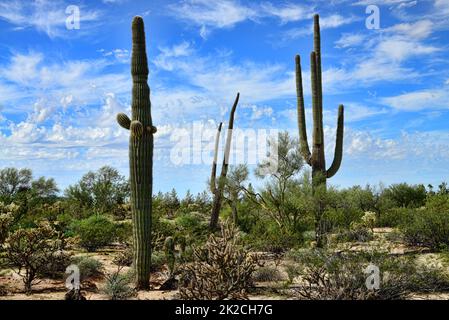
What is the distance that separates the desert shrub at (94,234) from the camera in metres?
14.1

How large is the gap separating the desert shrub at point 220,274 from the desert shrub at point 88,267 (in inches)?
147

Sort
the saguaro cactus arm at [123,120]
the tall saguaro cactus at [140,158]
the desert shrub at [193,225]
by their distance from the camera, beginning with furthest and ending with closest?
1. the desert shrub at [193,225]
2. the saguaro cactus arm at [123,120]
3. the tall saguaro cactus at [140,158]

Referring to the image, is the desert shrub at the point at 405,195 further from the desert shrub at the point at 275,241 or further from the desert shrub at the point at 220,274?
the desert shrub at the point at 220,274

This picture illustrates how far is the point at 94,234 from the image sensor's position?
14.2 m

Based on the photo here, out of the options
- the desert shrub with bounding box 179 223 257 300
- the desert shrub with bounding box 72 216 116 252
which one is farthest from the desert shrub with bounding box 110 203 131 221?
the desert shrub with bounding box 179 223 257 300

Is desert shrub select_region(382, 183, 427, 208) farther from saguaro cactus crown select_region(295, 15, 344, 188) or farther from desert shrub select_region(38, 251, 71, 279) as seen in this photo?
desert shrub select_region(38, 251, 71, 279)

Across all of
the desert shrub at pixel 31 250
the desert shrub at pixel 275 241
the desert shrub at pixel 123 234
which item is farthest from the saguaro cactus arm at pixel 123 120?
the desert shrub at pixel 123 234

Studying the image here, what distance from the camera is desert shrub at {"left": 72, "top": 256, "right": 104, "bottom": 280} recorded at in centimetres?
1039

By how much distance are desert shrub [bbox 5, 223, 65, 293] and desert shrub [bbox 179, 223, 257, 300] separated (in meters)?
3.93

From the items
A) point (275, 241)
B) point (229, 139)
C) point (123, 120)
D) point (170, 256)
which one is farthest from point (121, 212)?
point (123, 120)

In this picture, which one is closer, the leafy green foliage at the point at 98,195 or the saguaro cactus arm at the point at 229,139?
the saguaro cactus arm at the point at 229,139

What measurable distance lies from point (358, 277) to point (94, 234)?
876 cm

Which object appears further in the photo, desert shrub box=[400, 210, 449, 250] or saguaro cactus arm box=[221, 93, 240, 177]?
saguaro cactus arm box=[221, 93, 240, 177]
